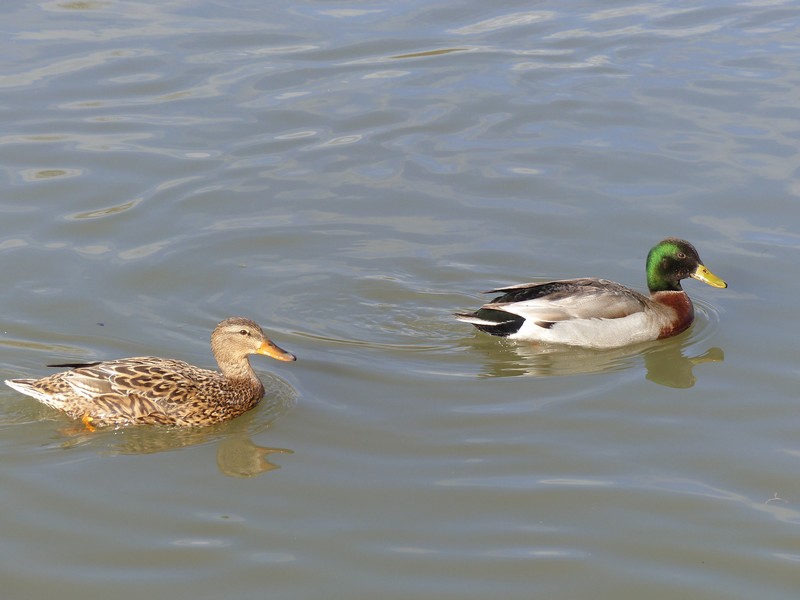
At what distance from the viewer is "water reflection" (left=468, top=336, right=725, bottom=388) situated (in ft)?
29.6

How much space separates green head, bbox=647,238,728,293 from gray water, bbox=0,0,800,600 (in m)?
0.33

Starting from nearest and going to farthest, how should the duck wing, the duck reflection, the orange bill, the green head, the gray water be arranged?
the gray water < the duck reflection < the orange bill < the duck wing < the green head

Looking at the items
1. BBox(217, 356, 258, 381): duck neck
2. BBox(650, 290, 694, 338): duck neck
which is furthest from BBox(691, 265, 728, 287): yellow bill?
BBox(217, 356, 258, 381): duck neck

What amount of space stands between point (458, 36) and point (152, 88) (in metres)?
3.92

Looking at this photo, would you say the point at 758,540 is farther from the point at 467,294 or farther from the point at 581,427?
the point at 467,294

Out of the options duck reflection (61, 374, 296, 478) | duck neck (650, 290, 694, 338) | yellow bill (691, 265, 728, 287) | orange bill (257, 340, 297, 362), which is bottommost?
duck reflection (61, 374, 296, 478)

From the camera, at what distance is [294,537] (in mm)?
6574

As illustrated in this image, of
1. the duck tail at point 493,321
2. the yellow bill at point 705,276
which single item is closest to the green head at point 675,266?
the yellow bill at point 705,276

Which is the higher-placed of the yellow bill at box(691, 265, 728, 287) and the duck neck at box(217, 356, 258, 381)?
the yellow bill at box(691, 265, 728, 287)

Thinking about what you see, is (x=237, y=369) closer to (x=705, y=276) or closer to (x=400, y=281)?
(x=400, y=281)

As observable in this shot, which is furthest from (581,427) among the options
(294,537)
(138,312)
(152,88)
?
(152,88)

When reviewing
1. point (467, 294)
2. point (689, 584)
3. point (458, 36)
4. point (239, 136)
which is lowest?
point (689, 584)

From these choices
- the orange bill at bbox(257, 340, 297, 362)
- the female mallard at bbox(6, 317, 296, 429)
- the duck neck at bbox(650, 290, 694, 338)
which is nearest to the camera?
the female mallard at bbox(6, 317, 296, 429)

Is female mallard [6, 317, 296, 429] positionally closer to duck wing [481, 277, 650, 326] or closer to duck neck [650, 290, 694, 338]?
duck wing [481, 277, 650, 326]
